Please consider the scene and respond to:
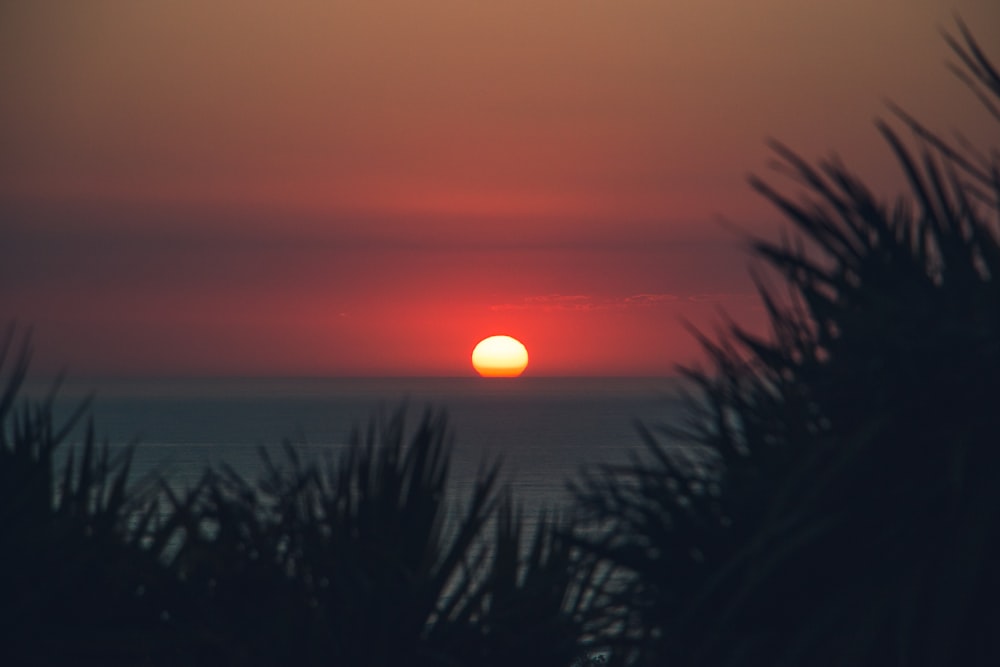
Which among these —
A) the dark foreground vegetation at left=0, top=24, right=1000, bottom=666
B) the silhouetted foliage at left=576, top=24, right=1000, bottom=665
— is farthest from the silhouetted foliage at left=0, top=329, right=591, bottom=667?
the silhouetted foliage at left=576, top=24, right=1000, bottom=665

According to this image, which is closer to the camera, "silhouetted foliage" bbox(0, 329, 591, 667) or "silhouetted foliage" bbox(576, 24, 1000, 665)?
"silhouetted foliage" bbox(576, 24, 1000, 665)

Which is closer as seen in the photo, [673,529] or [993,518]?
[993,518]

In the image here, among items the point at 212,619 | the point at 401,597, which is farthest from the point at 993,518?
the point at 212,619

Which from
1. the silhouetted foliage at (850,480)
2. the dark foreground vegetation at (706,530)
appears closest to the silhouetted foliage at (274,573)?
the dark foreground vegetation at (706,530)

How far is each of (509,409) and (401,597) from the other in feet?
475

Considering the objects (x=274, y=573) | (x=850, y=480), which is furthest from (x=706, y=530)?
(x=274, y=573)

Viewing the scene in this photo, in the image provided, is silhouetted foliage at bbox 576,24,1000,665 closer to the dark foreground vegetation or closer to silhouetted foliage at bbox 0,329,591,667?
the dark foreground vegetation

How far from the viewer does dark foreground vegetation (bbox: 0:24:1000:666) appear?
11.3 ft

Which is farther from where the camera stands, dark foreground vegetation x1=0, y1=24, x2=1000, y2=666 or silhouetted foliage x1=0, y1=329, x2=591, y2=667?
silhouetted foliage x1=0, y1=329, x2=591, y2=667

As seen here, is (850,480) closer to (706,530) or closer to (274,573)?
(706,530)

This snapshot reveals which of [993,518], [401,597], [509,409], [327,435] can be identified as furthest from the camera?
[509,409]

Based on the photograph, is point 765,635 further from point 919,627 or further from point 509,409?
point 509,409

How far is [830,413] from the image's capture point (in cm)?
382

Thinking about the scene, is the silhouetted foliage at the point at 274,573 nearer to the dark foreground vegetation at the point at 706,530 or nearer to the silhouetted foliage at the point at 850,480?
the dark foreground vegetation at the point at 706,530
